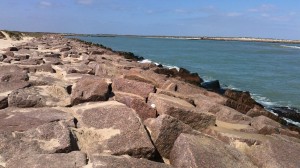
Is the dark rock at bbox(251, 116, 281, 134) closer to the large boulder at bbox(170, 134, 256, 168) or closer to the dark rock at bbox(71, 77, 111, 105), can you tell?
the large boulder at bbox(170, 134, 256, 168)

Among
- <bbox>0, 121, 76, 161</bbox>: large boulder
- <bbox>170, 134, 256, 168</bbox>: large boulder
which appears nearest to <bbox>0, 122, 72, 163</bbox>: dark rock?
<bbox>0, 121, 76, 161</bbox>: large boulder

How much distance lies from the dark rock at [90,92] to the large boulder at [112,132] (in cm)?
42

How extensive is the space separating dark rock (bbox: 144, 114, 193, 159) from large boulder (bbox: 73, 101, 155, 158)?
197mm

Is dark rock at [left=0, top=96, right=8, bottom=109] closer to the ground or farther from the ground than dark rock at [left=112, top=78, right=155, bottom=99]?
closer to the ground

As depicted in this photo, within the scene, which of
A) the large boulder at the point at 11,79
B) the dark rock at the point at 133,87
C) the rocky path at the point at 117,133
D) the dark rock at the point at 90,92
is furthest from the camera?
the dark rock at the point at 133,87

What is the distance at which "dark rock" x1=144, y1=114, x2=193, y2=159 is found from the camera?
443 cm

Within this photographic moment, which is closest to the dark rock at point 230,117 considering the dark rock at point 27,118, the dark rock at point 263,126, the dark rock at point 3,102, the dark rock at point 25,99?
the dark rock at point 263,126

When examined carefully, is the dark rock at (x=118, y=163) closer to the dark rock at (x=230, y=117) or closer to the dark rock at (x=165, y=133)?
the dark rock at (x=165, y=133)

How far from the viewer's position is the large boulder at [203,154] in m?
3.76

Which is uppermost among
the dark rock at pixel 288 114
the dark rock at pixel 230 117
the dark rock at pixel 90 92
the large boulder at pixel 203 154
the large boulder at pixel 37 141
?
the dark rock at pixel 90 92

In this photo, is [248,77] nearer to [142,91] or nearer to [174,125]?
[142,91]

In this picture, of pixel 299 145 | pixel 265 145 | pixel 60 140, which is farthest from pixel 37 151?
pixel 299 145

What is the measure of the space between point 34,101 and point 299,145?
11.9 feet

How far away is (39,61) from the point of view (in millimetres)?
10383
